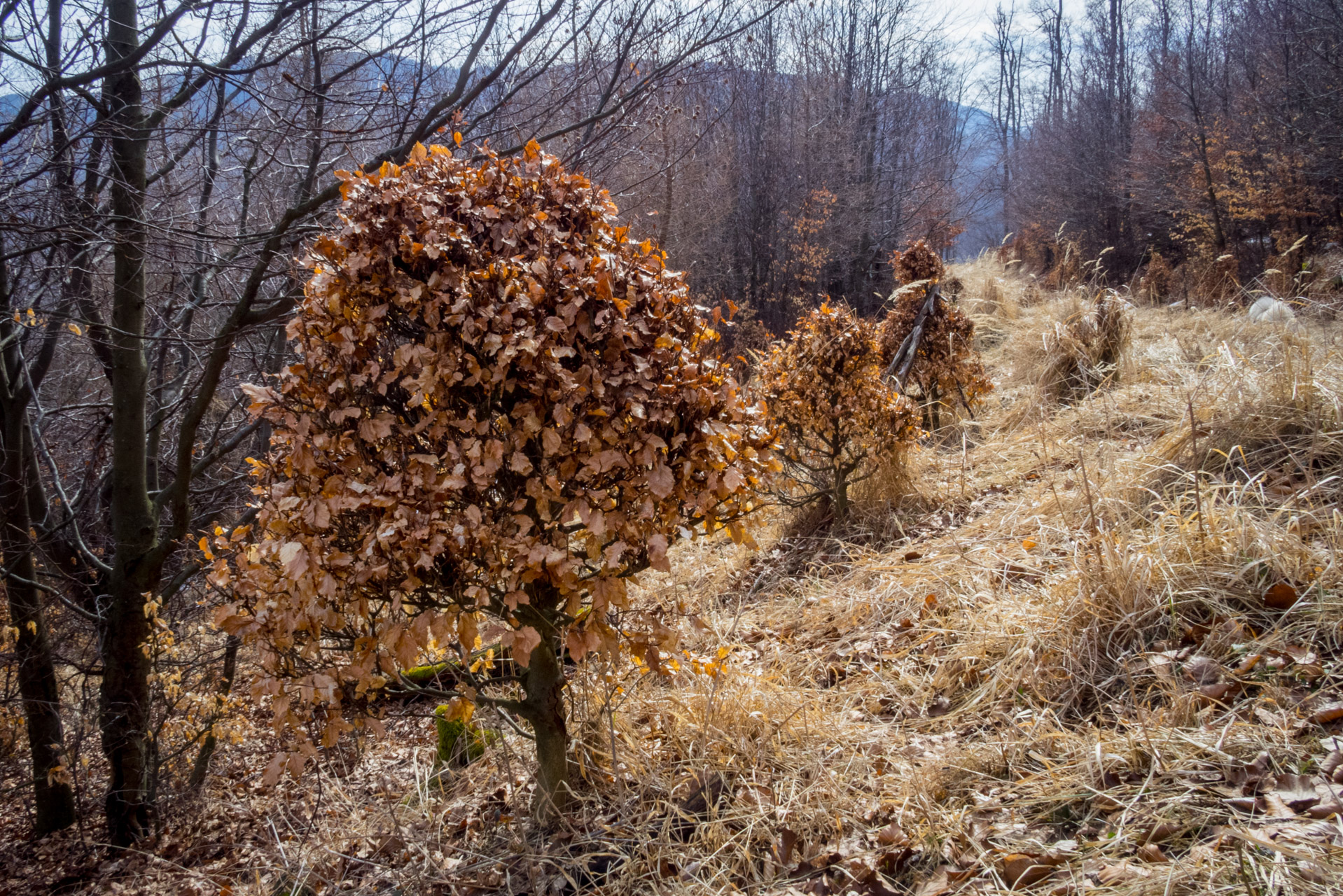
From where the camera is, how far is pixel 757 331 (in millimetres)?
11953

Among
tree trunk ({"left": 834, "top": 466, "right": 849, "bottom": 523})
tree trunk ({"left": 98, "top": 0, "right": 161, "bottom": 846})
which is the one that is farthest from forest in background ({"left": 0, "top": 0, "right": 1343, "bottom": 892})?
tree trunk ({"left": 834, "top": 466, "right": 849, "bottom": 523})

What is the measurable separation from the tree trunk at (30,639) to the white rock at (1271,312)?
723cm

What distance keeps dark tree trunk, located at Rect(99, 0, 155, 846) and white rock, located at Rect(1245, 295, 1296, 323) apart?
6.34m

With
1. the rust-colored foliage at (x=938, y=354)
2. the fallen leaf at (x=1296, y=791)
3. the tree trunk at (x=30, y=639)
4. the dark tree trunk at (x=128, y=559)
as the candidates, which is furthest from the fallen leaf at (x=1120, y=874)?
the rust-colored foliage at (x=938, y=354)

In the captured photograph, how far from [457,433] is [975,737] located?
2.02 m

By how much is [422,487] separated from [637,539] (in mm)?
549

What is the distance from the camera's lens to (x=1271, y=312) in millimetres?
5961

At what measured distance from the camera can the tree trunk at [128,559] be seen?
3.49 metres

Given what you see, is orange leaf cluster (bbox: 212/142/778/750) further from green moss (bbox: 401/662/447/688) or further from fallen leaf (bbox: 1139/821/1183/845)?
green moss (bbox: 401/662/447/688)

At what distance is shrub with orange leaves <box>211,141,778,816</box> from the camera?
1.78 metres

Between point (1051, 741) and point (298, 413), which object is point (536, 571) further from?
point (1051, 741)

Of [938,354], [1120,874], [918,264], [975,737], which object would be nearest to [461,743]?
[975,737]

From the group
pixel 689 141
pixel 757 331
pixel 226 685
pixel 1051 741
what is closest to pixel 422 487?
pixel 1051 741

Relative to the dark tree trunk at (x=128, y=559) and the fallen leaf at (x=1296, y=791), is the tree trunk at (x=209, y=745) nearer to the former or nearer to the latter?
the dark tree trunk at (x=128, y=559)
